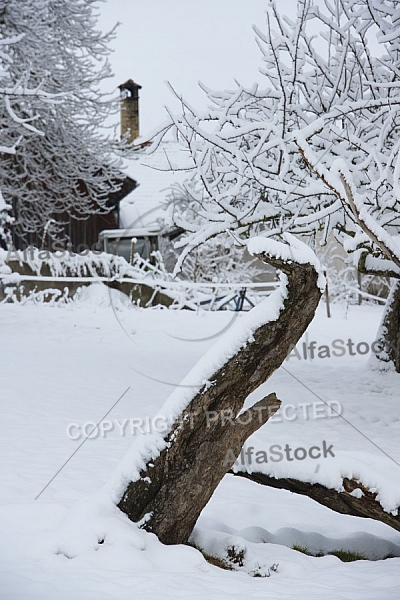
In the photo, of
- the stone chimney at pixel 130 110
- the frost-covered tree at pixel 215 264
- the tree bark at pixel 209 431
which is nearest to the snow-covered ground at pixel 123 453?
the tree bark at pixel 209 431

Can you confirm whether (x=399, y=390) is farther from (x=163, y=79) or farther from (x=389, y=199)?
(x=163, y=79)

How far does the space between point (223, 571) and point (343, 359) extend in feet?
23.6

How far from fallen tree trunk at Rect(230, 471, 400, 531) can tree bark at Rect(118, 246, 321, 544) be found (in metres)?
0.41

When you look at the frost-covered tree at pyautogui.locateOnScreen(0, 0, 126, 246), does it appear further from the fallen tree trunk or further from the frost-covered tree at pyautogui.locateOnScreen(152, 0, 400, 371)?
the fallen tree trunk

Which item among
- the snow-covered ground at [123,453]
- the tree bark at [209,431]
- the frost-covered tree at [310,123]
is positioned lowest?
the snow-covered ground at [123,453]

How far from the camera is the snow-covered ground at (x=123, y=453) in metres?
2.62

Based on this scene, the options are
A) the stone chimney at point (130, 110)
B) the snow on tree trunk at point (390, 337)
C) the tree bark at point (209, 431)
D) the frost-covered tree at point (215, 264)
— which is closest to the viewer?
the tree bark at point (209, 431)

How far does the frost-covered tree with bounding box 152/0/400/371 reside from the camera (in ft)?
18.2

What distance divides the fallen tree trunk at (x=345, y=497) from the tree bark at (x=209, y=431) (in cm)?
41

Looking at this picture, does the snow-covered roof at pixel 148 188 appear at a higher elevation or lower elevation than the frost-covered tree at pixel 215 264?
higher

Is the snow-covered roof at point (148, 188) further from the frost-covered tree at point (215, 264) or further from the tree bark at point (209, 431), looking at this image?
the tree bark at point (209, 431)

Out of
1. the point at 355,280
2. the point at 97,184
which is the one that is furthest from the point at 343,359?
the point at 355,280

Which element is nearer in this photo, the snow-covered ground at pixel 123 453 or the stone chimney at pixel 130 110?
the snow-covered ground at pixel 123 453

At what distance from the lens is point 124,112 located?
2167cm
